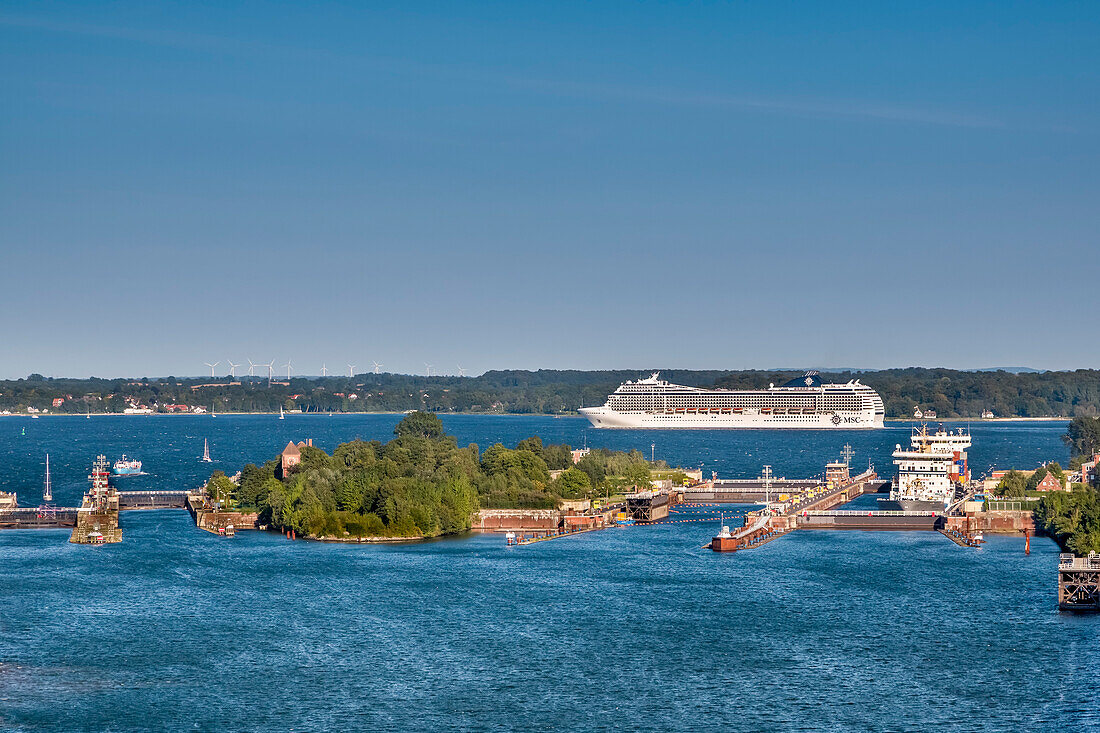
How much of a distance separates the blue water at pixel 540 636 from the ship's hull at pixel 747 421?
124499mm

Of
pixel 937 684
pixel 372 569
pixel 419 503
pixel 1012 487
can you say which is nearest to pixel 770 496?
pixel 1012 487

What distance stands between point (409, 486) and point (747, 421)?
13014 cm

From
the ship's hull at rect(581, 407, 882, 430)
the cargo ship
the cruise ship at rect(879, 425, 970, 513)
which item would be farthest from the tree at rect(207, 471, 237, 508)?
the ship's hull at rect(581, 407, 882, 430)

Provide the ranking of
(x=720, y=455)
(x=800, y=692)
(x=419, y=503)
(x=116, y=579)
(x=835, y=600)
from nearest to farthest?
1. (x=800, y=692)
2. (x=835, y=600)
3. (x=116, y=579)
4. (x=419, y=503)
5. (x=720, y=455)

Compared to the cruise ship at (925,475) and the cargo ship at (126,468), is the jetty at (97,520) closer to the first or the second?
the cargo ship at (126,468)

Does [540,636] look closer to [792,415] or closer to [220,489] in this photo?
[220,489]

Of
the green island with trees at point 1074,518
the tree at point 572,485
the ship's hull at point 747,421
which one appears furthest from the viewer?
the ship's hull at point 747,421

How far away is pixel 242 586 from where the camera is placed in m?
53.8

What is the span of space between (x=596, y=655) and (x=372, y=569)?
17.6 meters

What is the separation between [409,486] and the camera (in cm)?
7025

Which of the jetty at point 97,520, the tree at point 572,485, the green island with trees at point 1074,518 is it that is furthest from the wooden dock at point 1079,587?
the jetty at point 97,520

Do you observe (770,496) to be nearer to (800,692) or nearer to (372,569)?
(372,569)

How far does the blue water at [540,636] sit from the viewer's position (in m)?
36.5

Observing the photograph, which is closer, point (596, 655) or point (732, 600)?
point (596, 655)
